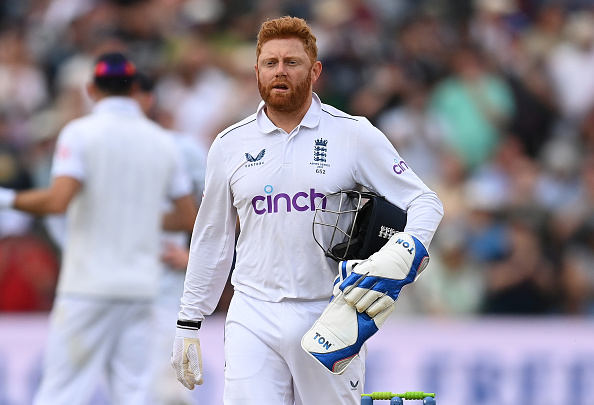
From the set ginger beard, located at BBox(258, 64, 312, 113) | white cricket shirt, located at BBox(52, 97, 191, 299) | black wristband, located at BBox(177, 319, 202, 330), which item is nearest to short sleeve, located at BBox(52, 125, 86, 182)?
white cricket shirt, located at BBox(52, 97, 191, 299)

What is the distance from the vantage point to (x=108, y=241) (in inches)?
285

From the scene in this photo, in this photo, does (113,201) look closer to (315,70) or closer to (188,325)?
(188,325)

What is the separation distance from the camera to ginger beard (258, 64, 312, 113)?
5113mm

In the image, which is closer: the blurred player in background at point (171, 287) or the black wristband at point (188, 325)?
the black wristband at point (188, 325)

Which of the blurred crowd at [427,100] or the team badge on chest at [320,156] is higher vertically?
the blurred crowd at [427,100]

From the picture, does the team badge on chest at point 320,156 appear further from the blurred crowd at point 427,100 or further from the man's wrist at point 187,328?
the blurred crowd at point 427,100

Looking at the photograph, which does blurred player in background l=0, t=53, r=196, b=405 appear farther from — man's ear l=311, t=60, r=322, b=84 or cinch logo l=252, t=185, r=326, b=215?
man's ear l=311, t=60, r=322, b=84

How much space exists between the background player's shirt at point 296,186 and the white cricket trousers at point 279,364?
0.08 metres

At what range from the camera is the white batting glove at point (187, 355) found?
5.44 metres

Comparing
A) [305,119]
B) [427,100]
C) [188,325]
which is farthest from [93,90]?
[427,100]

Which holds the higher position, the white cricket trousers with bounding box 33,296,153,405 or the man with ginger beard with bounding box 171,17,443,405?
the man with ginger beard with bounding box 171,17,443,405

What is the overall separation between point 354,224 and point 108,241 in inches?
103

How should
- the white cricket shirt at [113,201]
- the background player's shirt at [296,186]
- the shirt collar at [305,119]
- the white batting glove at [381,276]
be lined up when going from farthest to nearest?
the white cricket shirt at [113,201] < the shirt collar at [305,119] < the background player's shirt at [296,186] < the white batting glove at [381,276]

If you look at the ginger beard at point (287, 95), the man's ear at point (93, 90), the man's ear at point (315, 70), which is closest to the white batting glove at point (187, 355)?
the ginger beard at point (287, 95)
